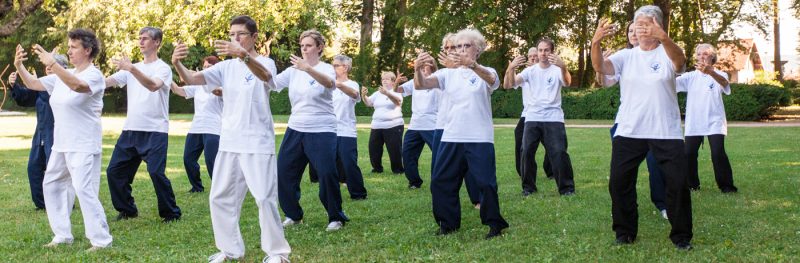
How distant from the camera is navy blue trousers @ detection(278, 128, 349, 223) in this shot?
819cm

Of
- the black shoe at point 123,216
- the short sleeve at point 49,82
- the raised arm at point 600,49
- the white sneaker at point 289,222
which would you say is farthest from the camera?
the black shoe at point 123,216

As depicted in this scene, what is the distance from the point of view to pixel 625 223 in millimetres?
7070

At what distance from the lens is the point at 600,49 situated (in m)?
6.72

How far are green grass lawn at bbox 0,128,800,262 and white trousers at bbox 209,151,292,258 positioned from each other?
16.1 inches

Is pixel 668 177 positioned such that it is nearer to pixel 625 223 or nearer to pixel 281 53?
pixel 625 223

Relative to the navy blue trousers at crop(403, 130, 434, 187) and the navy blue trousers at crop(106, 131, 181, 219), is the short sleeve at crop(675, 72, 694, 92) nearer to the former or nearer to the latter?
the navy blue trousers at crop(403, 130, 434, 187)

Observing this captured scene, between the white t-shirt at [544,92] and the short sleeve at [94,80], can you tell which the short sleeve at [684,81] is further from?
the short sleeve at [94,80]

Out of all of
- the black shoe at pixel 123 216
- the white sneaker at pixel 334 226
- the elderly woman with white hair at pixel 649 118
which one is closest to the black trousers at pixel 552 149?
the white sneaker at pixel 334 226

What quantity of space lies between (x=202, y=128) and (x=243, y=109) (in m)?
4.94

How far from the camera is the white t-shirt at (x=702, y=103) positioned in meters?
10.2

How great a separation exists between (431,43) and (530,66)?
28308 mm

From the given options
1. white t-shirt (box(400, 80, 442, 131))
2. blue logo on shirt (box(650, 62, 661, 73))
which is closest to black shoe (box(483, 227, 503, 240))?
blue logo on shirt (box(650, 62, 661, 73))

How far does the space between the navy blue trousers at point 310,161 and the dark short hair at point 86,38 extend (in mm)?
1906

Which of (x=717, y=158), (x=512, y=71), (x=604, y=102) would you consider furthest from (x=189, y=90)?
(x=604, y=102)
